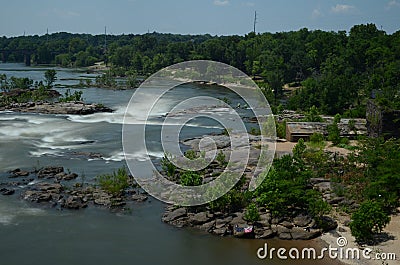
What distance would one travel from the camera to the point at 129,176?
57.6 feet

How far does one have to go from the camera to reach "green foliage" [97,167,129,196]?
51.0ft

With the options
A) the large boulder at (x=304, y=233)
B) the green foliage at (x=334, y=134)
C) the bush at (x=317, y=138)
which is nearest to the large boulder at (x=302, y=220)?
the large boulder at (x=304, y=233)

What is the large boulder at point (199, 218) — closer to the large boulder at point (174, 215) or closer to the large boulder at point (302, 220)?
the large boulder at point (174, 215)

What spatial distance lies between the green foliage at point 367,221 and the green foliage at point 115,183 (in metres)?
7.51

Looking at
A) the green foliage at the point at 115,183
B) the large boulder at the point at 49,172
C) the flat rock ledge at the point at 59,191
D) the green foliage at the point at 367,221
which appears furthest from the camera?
the large boulder at the point at 49,172

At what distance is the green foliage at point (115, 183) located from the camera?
15547mm

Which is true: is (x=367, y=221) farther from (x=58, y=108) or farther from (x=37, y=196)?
(x=58, y=108)

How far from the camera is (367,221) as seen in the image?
11523mm

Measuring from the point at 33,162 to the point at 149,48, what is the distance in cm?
5930

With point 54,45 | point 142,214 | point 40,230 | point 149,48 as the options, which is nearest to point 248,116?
point 142,214

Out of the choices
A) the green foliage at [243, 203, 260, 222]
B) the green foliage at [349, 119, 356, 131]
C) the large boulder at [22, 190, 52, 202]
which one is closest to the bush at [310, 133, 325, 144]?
the green foliage at [349, 119, 356, 131]

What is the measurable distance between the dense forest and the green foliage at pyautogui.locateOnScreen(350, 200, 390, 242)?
34.8ft

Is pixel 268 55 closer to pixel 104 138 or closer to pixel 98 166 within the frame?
pixel 104 138

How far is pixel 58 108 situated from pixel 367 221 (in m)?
25.6
